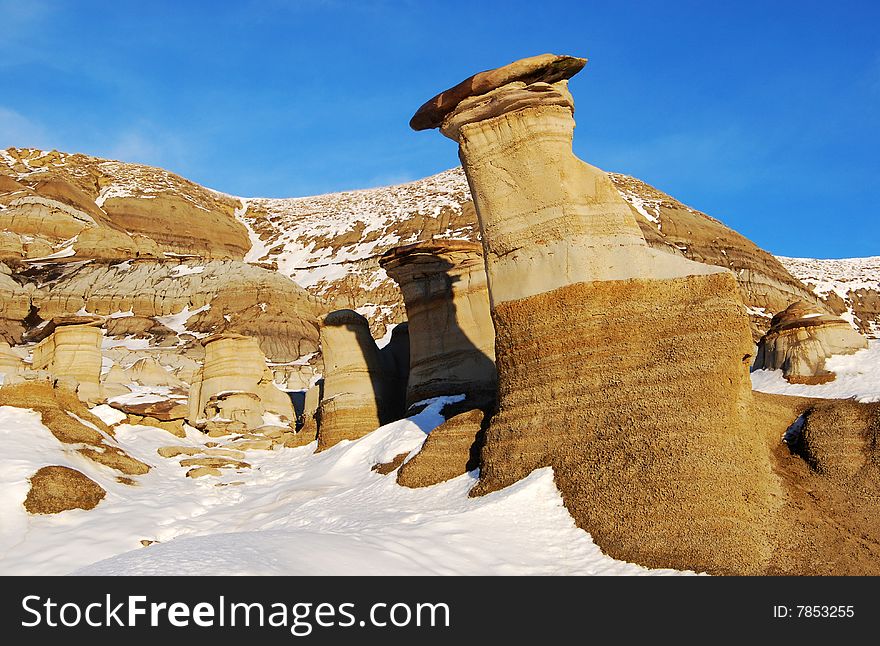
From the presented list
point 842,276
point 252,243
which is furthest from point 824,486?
point 252,243

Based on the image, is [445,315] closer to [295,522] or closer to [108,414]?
[295,522]

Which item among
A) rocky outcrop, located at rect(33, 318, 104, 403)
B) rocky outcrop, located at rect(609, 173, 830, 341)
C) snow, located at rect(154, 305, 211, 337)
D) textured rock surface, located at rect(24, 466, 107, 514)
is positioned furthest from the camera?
rocky outcrop, located at rect(609, 173, 830, 341)

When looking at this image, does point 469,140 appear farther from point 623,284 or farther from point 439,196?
point 439,196

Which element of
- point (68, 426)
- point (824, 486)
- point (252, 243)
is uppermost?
point (252, 243)

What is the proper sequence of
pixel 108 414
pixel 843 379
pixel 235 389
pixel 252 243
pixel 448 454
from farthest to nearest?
pixel 252 243, pixel 235 389, pixel 108 414, pixel 843 379, pixel 448 454

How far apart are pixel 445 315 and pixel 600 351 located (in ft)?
39.3

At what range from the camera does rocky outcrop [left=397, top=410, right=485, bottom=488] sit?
45.9 feet

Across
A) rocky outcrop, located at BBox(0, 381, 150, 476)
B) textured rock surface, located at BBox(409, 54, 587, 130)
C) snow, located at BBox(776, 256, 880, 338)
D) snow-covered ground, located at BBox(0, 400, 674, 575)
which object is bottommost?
snow-covered ground, located at BBox(0, 400, 674, 575)

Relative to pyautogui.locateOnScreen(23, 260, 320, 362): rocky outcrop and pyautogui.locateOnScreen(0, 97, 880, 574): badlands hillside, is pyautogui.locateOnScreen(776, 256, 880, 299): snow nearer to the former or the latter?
pyautogui.locateOnScreen(0, 97, 880, 574): badlands hillside

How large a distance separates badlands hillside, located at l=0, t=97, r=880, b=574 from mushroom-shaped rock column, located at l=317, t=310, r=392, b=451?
70mm

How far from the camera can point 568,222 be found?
42.5ft

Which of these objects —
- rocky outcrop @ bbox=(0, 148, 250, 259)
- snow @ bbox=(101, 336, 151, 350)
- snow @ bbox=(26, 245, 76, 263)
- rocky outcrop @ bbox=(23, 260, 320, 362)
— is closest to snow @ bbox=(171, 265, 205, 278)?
rocky outcrop @ bbox=(23, 260, 320, 362)

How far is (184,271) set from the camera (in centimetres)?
7388

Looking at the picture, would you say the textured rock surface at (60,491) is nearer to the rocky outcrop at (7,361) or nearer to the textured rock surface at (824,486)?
the textured rock surface at (824,486)
